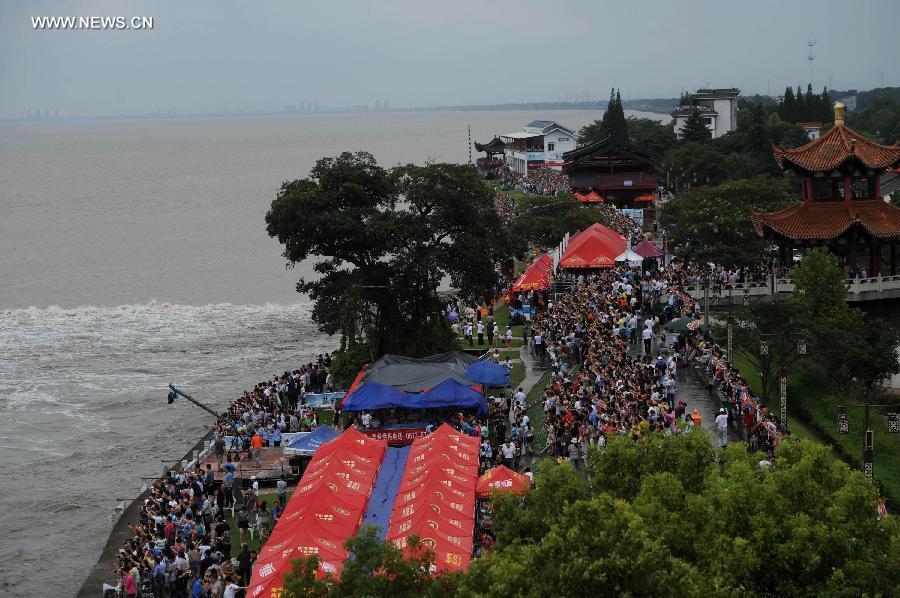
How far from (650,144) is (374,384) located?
9039 cm

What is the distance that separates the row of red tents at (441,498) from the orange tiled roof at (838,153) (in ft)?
81.5

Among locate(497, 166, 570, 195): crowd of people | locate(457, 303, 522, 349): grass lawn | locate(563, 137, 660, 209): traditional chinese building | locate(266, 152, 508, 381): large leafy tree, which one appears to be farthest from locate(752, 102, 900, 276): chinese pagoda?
locate(563, 137, 660, 209): traditional chinese building

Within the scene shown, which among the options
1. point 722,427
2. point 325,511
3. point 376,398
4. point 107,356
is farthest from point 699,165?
point 325,511

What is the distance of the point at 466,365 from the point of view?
124 ft

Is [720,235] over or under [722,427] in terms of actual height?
over

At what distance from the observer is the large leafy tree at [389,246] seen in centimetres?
4384

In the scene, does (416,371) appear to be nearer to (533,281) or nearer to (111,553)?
(111,553)

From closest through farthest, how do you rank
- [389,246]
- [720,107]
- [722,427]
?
1. [722,427]
2. [389,246]
3. [720,107]

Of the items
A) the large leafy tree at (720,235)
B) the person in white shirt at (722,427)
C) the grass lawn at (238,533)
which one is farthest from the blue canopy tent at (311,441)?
the large leafy tree at (720,235)

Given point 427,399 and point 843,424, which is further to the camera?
point 427,399

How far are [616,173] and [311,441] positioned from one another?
6682 centimetres

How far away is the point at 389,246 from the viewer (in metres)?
43.8

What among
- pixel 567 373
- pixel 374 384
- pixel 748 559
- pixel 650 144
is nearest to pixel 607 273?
pixel 567 373

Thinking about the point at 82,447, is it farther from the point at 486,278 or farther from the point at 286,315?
the point at 286,315
